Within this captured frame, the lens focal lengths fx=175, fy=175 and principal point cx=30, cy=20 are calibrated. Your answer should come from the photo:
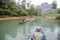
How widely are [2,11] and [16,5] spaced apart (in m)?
3.21

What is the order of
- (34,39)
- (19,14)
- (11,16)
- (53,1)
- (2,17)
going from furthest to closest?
(53,1) < (19,14) < (11,16) < (2,17) < (34,39)

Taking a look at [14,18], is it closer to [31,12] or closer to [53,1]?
[31,12]

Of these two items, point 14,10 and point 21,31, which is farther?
point 14,10

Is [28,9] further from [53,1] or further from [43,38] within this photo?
[43,38]

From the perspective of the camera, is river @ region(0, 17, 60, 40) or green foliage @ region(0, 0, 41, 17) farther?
green foliage @ region(0, 0, 41, 17)

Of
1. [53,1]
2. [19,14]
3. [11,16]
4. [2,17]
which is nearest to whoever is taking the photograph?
[2,17]

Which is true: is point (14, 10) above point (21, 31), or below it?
below

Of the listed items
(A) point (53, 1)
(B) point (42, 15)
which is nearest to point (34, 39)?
(B) point (42, 15)

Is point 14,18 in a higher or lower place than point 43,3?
lower

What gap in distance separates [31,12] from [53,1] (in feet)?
12.2

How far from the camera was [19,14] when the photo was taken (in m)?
19.8

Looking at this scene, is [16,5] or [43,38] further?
[16,5]

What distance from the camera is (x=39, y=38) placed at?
3627 millimetres

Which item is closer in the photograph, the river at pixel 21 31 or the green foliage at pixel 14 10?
the river at pixel 21 31
